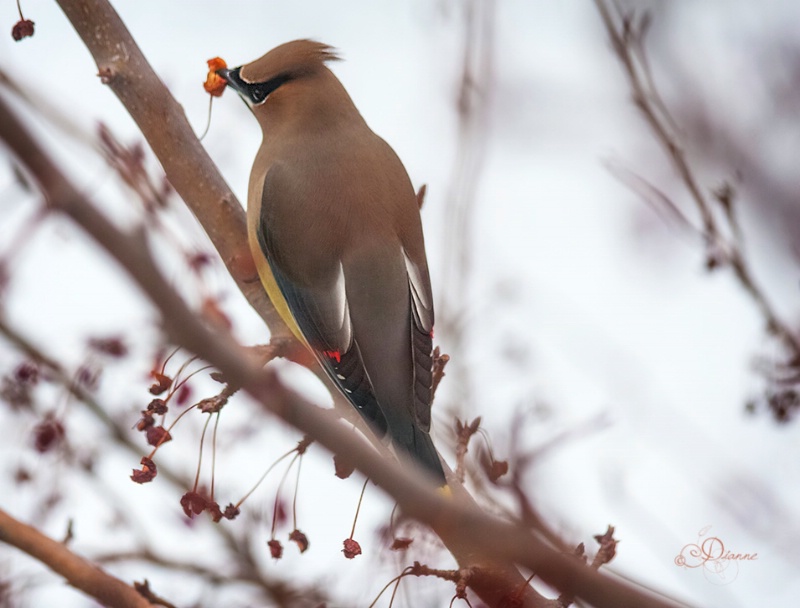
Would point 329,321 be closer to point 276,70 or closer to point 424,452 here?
point 424,452

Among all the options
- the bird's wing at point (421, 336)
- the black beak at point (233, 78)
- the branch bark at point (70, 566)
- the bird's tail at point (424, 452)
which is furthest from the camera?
the black beak at point (233, 78)

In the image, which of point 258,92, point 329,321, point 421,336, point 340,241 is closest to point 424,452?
point 421,336

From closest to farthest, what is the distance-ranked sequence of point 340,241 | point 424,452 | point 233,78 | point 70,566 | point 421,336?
point 70,566, point 424,452, point 421,336, point 340,241, point 233,78

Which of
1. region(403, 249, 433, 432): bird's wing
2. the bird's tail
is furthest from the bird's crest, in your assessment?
the bird's tail

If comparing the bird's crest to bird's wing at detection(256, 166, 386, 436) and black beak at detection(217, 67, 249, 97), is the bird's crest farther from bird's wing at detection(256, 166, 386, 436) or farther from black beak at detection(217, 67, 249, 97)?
bird's wing at detection(256, 166, 386, 436)

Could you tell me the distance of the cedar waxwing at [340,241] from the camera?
2.57 metres

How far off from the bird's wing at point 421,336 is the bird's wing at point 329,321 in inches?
4.0

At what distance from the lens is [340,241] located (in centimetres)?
279

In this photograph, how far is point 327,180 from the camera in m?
2.91

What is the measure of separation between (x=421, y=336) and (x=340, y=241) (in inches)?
14.4

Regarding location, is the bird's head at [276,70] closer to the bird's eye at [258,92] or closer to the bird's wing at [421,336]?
the bird's eye at [258,92]

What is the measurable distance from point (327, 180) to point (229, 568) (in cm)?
112

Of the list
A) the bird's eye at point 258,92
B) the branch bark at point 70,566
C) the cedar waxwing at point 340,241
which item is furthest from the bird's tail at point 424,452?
the bird's eye at point 258,92

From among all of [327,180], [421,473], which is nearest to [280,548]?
[421,473]
